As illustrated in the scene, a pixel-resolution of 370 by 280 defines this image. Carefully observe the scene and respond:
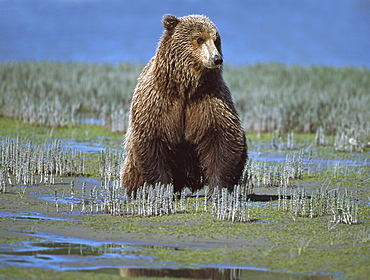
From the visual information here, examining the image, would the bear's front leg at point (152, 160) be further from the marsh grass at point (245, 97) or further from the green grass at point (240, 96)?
the green grass at point (240, 96)

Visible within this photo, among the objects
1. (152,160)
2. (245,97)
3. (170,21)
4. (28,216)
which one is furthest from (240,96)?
(28,216)

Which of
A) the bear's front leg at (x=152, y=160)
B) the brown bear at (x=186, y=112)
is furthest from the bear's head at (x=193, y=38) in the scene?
the bear's front leg at (x=152, y=160)

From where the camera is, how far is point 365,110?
666 inches

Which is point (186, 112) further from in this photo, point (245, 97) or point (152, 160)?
point (245, 97)

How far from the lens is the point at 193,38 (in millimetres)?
7906

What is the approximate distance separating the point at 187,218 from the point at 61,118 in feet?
29.7

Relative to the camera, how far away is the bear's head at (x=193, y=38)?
777 cm

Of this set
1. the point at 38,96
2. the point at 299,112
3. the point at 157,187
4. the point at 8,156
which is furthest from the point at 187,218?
the point at 38,96

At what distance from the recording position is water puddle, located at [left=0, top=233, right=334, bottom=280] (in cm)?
507

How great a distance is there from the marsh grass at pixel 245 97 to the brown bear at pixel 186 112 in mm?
6028

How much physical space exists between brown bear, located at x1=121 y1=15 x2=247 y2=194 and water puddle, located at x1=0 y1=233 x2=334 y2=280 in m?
2.36

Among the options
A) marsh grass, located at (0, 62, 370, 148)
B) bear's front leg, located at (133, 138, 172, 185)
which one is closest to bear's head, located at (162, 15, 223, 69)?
bear's front leg, located at (133, 138, 172, 185)

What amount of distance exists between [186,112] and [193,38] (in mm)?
854

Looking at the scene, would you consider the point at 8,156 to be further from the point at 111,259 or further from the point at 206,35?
the point at 111,259
